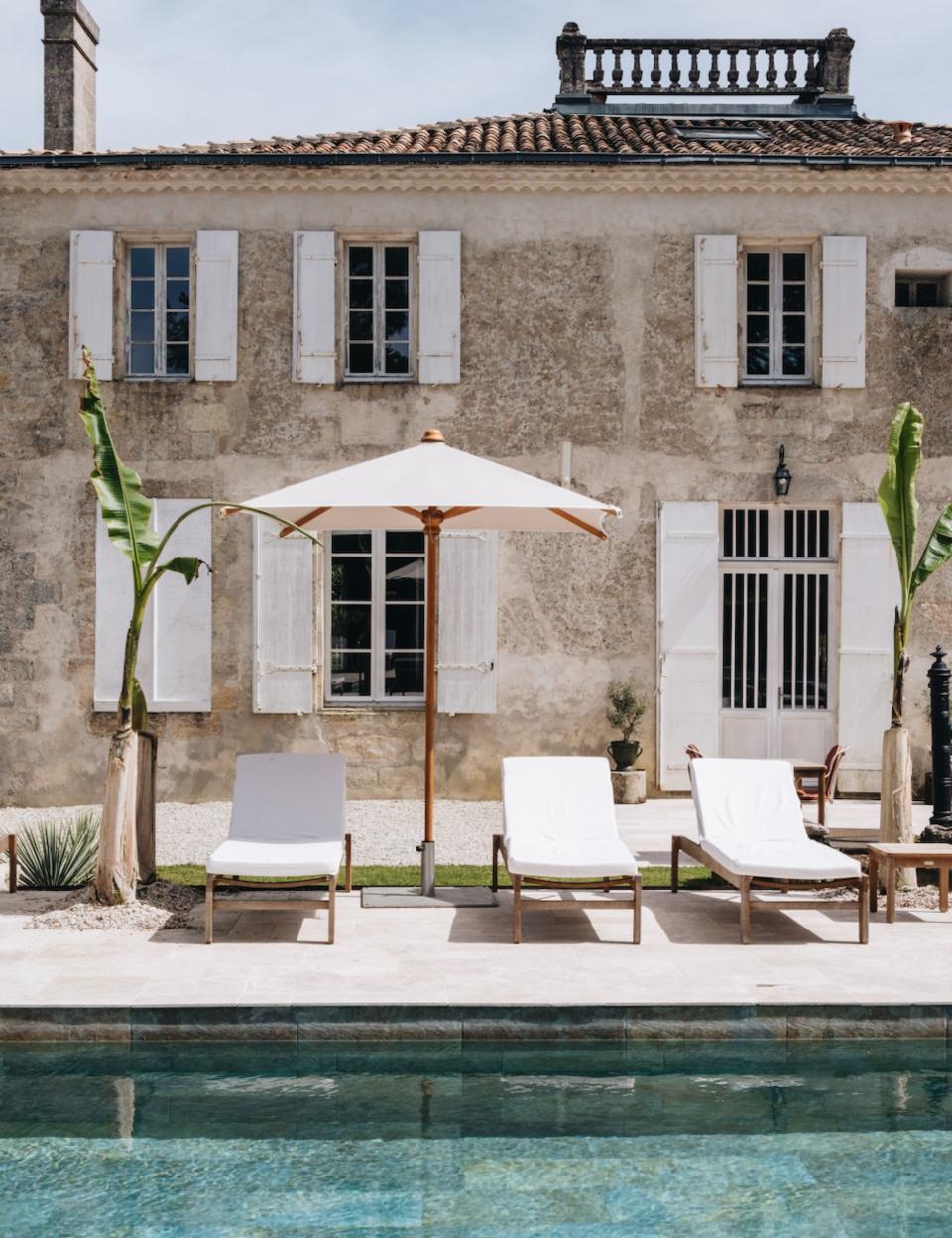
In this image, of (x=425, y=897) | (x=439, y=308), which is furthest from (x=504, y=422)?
(x=425, y=897)

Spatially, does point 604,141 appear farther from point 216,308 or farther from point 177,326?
point 177,326

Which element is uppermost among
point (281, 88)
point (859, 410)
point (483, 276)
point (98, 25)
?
point (98, 25)

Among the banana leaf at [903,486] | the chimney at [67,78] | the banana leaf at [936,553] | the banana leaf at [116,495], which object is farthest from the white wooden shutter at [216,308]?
the banana leaf at [936,553]

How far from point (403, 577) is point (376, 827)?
2.88 meters

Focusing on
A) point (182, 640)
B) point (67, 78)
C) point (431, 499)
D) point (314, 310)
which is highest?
point (67, 78)

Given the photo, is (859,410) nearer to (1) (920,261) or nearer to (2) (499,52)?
(1) (920,261)

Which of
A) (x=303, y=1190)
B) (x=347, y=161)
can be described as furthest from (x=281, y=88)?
(x=303, y=1190)

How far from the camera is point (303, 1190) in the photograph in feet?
16.2

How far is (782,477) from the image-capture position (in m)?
13.5

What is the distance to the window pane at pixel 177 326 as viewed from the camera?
13.9 meters

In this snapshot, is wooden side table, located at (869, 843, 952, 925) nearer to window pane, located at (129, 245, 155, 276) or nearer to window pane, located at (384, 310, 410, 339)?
window pane, located at (384, 310, 410, 339)

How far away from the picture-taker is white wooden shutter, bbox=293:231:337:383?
13508 mm

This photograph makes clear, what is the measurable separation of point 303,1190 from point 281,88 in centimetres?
1194

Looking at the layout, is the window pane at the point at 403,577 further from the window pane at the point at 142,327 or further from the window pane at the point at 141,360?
the window pane at the point at 142,327
